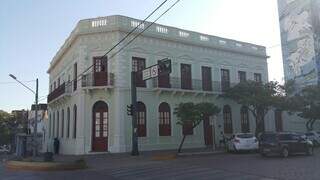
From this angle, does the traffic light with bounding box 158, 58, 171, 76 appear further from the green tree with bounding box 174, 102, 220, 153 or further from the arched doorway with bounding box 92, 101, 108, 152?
the arched doorway with bounding box 92, 101, 108, 152

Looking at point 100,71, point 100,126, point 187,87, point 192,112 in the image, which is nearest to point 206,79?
point 187,87

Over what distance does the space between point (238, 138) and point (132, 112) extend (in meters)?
7.51

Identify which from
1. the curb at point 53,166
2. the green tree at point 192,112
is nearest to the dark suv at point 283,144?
the green tree at point 192,112

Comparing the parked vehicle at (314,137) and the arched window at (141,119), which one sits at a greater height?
the arched window at (141,119)

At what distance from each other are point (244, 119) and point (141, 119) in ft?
39.9

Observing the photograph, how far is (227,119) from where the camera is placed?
3784 cm

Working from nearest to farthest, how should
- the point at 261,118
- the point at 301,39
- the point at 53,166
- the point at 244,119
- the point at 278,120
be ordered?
1. the point at 53,166
2. the point at 261,118
3. the point at 244,119
4. the point at 278,120
5. the point at 301,39

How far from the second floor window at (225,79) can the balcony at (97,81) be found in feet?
38.3

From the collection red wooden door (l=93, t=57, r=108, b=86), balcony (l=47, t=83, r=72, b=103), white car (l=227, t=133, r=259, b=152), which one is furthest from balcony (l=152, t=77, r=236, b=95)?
balcony (l=47, t=83, r=72, b=103)

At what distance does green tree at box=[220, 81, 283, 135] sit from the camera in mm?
33812

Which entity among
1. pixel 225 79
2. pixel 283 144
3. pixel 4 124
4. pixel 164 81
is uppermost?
pixel 225 79

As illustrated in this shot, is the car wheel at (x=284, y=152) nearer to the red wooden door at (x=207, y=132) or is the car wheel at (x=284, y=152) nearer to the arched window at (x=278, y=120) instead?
the red wooden door at (x=207, y=132)

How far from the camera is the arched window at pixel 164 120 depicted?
108 feet

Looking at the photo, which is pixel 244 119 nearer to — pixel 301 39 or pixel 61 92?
pixel 61 92
